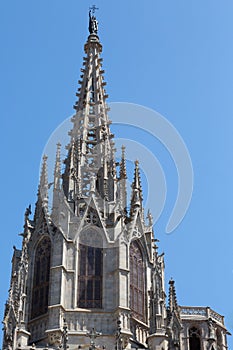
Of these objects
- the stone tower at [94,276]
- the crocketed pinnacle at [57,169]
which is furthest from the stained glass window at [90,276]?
the crocketed pinnacle at [57,169]

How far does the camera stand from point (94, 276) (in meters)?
63.4

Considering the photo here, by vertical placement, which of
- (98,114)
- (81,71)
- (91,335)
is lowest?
(91,335)

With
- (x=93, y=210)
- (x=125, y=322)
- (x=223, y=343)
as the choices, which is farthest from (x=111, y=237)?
(x=223, y=343)

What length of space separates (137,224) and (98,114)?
1402 cm

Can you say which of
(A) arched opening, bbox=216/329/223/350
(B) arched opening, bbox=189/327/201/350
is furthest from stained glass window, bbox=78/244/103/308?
(A) arched opening, bbox=216/329/223/350

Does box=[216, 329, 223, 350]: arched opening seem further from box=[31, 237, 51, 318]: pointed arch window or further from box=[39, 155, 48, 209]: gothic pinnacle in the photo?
box=[39, 155, 48, 209]: gothic pinnacle

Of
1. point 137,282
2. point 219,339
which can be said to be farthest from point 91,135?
point 219,339

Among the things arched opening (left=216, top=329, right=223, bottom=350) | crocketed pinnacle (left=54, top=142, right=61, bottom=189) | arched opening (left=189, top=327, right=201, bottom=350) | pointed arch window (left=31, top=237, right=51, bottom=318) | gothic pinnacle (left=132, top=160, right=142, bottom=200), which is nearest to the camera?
pointed arch window (left=31, top=237, right=51, bottom=318)

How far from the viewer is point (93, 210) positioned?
67000mm

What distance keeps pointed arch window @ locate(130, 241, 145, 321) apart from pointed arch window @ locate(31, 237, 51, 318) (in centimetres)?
612

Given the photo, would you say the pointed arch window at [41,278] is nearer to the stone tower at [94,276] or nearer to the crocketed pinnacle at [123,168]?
the stone tower at [94,276]

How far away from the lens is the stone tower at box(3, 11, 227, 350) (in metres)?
60.2

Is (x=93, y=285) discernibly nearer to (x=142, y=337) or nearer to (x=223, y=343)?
(x=142, y=337)

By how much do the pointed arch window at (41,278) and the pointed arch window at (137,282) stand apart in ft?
20.1
